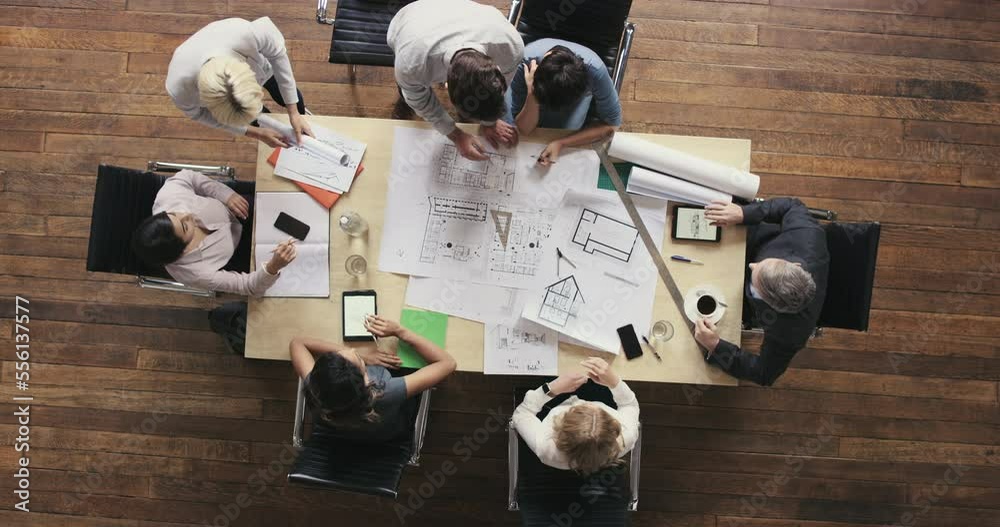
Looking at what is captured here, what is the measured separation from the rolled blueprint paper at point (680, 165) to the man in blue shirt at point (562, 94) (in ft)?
0.40

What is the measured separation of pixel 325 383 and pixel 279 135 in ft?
3.03

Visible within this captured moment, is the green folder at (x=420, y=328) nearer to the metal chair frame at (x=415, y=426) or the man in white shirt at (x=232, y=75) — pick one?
the metal chair frame at (x=415, y=426)

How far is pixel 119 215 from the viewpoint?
2328 millimetres

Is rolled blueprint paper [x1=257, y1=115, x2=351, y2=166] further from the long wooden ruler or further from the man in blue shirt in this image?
the long wooden ruler

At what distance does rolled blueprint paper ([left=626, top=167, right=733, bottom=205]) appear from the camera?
222 cm

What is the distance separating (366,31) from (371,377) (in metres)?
1.51

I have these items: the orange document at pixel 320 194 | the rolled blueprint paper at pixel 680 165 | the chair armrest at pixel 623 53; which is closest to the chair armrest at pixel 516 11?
the chair armrest at pixel 623 53

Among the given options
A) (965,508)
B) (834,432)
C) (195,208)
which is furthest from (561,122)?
(965,508)

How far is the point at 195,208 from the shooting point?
2322 mm

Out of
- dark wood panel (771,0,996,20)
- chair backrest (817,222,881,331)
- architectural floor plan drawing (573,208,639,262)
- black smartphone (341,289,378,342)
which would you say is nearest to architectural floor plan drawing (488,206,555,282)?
architectural floor plan drawing (573,208,639,262)

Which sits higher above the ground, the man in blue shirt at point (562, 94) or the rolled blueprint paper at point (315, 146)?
the man in blue shirt at point (562, 94)

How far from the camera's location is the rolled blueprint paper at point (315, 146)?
89.3 inches

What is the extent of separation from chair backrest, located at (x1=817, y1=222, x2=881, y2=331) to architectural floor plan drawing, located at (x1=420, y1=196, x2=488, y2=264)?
1.32 metres

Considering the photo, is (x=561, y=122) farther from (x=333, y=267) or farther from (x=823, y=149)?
(x=823, y=149)
